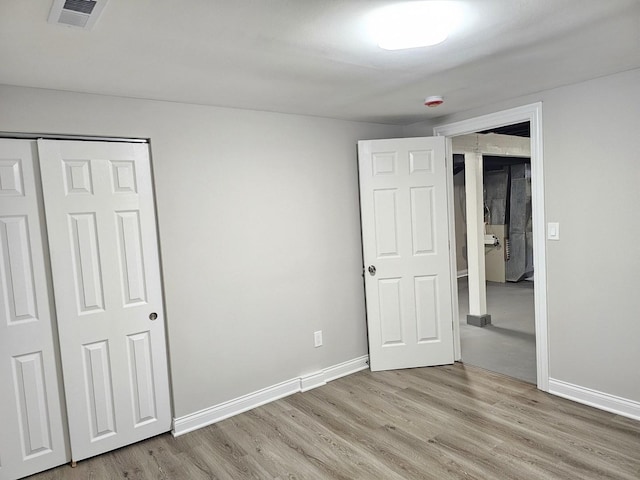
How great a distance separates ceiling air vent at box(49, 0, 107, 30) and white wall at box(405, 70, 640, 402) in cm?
290

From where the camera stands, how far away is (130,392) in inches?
110

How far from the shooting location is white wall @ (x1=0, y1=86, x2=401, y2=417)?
9.23ft

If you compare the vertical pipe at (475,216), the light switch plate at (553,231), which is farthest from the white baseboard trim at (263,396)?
the light switch plate at (553,231)

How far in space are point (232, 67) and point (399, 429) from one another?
248 cm

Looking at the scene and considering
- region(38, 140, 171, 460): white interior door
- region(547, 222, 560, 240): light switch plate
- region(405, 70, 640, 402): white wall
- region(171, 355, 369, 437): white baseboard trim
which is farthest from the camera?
region(547, 222, 560, 240): light switch plate

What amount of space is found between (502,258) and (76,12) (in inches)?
298

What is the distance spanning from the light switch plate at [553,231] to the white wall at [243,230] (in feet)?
5.10

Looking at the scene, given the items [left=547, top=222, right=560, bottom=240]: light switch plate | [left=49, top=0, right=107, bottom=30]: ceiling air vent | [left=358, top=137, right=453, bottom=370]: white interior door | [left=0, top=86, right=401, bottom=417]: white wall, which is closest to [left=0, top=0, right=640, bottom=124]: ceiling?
[left=49, top=0, right=107, bottom=30]: ceiling air vent

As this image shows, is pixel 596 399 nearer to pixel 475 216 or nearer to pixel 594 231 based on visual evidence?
pixel 594 231

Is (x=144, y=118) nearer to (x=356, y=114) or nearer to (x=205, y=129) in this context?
(x=205, y=129)

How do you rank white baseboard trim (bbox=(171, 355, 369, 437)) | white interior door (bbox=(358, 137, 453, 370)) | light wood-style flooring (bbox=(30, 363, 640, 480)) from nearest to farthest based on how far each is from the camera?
light wood-style flooring (bbox=(30, 363, 640, 480)) → white baseboard trim (bbox=(171, 355, 369, 437)) → white interior door (bbox=(358, 137, 453, 370))

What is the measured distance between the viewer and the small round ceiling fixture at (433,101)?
308 centimetres

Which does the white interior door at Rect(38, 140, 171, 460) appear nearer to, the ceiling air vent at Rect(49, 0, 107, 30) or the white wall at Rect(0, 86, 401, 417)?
the white wall at Rect(0, 86, 401, 417)

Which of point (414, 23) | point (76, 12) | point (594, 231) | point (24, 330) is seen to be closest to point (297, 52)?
point (414, 23)
